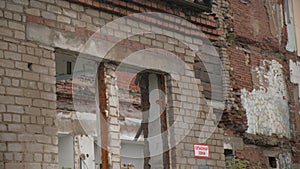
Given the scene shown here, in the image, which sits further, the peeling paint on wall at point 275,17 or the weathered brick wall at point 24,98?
the peeling paint on wall at point 275,17

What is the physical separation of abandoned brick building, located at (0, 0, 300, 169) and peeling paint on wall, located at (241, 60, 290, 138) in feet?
0.18

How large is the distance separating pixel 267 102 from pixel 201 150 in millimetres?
7098

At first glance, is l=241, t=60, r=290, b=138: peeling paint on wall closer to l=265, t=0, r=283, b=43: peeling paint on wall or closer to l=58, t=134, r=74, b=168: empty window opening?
l=265, t=0, r=283, b=43: peeling paint on wall

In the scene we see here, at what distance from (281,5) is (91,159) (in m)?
7.67

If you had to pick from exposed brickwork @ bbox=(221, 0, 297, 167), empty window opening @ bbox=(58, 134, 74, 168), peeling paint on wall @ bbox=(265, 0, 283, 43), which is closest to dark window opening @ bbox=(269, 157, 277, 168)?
exposed brickwork @ bbox=(221, 0, 297, 167)

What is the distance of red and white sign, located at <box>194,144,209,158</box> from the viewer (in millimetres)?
9446

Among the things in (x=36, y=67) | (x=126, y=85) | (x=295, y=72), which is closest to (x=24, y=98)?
(x=36, y=67)

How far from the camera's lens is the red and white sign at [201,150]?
31.0 ft

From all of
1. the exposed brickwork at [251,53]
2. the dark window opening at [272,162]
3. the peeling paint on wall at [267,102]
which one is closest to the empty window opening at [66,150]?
the exposed brickwork at [251,53]

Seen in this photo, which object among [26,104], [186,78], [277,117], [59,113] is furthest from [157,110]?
[277,117]

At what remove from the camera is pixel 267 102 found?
53.4ft

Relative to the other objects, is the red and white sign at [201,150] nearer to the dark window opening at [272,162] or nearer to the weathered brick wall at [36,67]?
the weathered brick wall at [36,67]

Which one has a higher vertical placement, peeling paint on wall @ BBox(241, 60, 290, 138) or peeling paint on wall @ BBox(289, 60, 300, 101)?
peeling paint on wall @ BBox(289, 60, 300, 101)

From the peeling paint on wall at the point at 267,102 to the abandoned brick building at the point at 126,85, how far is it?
0.18 ft
